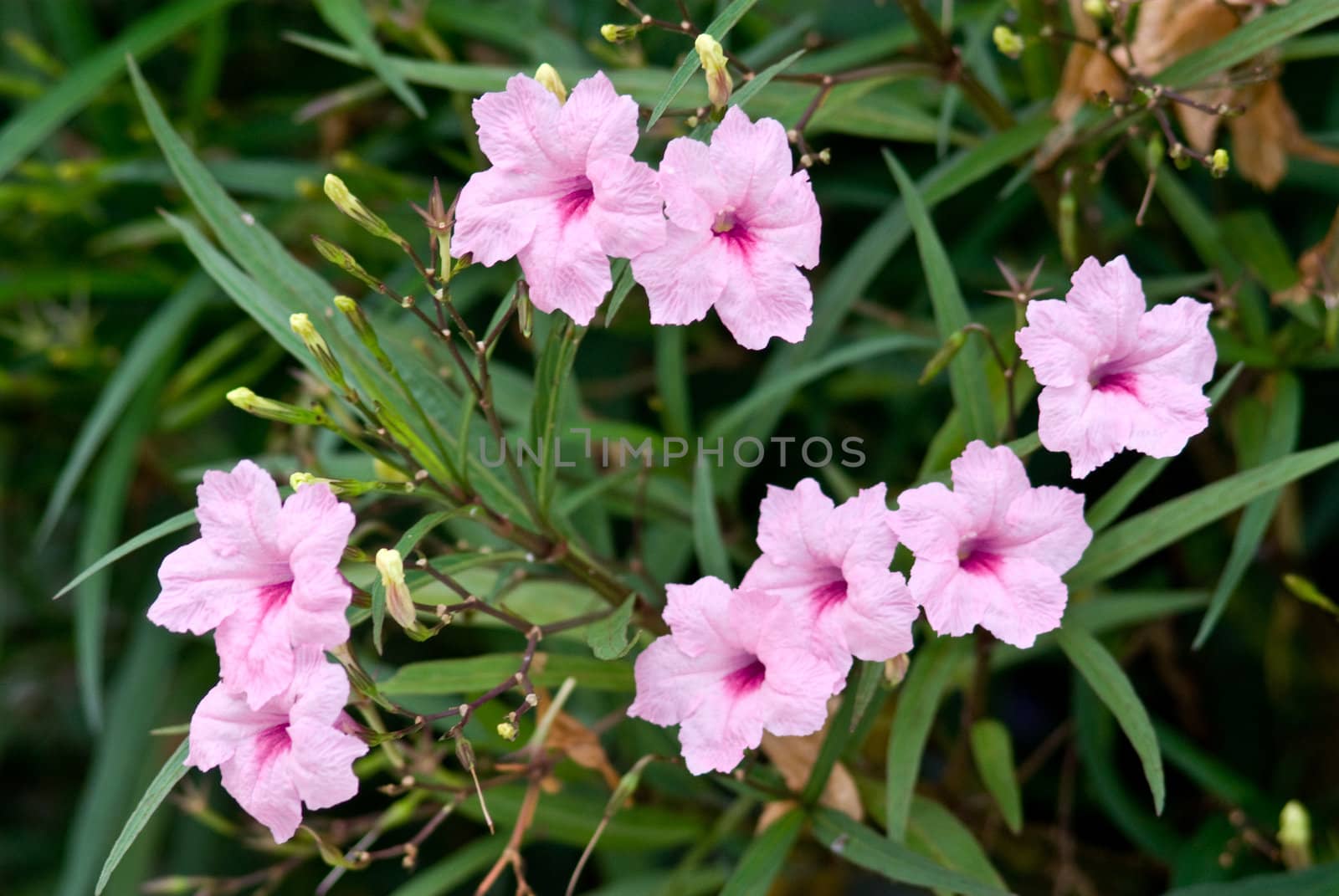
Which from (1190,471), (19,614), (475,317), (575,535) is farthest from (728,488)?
(19,614)

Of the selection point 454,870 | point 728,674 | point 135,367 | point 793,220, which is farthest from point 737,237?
point 135,367

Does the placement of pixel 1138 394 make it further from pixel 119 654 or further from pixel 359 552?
pixel 119 654

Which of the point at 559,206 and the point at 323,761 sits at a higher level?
the point at 559,206

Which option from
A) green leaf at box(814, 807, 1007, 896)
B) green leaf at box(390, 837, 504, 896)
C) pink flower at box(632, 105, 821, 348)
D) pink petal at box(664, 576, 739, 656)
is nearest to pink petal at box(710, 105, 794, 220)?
pink flower at box(632, 105, 821, 348)

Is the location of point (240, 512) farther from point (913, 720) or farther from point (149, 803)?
point (913, 720)

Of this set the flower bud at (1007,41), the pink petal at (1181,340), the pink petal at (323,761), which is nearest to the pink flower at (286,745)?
the pink petal at (323,761)

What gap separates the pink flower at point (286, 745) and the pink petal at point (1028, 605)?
1.13 ft

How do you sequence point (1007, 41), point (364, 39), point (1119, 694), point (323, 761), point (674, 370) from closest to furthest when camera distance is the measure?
point (323, 761), point (1119, 694), point (1007, 41), point (364, 39), point (674, 370)

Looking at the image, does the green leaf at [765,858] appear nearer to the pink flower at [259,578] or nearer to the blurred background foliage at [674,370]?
the blurred background foliage at [674,370]

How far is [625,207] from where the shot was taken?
609 mm

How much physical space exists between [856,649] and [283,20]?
1.26 metres

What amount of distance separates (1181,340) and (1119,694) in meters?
0.23

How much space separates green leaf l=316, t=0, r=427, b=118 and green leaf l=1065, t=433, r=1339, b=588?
606 mm

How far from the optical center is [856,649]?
2.10ft
